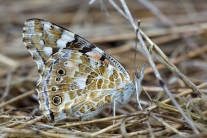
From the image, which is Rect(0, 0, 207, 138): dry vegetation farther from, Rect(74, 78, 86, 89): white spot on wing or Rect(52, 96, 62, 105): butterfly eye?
Rect(74, 78, 86, 89): white spot on wing

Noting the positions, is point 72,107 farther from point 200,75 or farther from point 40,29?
point 200,75

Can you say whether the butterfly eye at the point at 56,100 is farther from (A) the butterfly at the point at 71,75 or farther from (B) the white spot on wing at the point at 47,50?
(B) the white spot on wing at the point at 47,50

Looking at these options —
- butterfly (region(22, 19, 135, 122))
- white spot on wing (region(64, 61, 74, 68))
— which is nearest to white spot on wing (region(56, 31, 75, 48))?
butterfly (region(22, 19, 135, 122))

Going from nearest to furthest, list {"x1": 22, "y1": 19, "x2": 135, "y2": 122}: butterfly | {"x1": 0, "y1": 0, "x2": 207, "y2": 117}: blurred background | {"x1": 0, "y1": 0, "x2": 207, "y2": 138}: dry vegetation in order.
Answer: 1. {"x1": 0, "y1": 0, "x2": 207, "y2": 138}: dry vegetation
2. {"x1": 22, "y1": 19, "x2": 135, "y2": 122}: butterfly
3. {"x1": 0, "y1": 0, "x2": 207, "y2": 117}: blurred background

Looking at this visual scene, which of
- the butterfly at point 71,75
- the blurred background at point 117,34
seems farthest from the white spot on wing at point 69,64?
the blurred background at point 117,34

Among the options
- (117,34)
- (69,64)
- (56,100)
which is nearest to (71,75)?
(69,64)

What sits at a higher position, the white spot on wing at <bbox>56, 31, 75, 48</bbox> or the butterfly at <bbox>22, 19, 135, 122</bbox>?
the white spot on wing at <bbox>56, 31, 75, 48</bbox>
